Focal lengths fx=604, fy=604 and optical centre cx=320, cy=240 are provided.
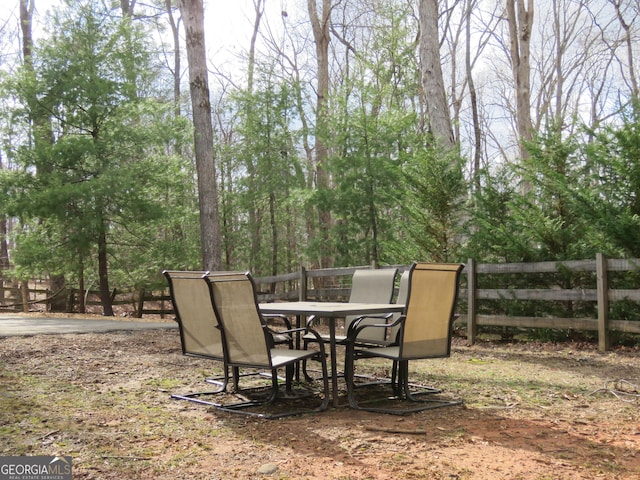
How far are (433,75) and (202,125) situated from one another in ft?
15.3

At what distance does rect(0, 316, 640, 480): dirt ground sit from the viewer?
9.77ft

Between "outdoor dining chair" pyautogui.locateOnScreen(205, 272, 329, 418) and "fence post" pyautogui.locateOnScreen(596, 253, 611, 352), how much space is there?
15.1 feet

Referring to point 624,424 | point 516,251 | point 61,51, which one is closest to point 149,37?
point 61,51

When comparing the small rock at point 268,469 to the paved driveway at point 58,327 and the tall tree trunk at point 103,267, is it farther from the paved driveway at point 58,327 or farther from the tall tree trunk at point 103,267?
the tall tree trunk at point 103,267

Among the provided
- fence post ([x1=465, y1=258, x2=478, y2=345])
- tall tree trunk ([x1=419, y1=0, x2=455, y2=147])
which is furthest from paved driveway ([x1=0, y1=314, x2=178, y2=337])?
tall tree trunk ([x1=419, y1=0, x2=455, y2=147])

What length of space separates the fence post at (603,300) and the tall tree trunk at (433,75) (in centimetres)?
413

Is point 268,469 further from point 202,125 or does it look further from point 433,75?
point 202,125

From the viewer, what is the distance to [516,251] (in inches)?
349

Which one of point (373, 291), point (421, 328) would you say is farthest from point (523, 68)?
point (421, 328)

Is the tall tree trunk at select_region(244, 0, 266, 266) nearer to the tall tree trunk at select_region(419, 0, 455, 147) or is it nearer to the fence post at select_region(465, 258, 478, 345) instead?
the tall tree trunk at select_region(419, 0, 455, 147)

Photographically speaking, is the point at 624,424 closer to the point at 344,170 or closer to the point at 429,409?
the point at 429,409

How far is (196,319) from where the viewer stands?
4.78m

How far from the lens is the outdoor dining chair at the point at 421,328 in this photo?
427cm

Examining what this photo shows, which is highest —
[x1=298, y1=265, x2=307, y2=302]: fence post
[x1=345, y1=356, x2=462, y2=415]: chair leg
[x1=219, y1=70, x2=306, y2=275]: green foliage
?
[x1=219, y1=70, x2=306, y2=275]: green foliage
